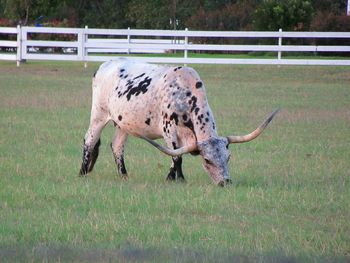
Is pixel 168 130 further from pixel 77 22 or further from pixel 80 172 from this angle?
pixel 77 22

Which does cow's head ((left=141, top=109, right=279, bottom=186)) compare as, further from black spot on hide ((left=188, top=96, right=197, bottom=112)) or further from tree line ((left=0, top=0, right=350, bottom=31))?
tree line ((left=0, top=0, right=350, bottom=31))

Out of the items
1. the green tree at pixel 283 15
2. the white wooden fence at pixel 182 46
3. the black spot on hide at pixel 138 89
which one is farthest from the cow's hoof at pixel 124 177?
the green tree at pixel 283 15

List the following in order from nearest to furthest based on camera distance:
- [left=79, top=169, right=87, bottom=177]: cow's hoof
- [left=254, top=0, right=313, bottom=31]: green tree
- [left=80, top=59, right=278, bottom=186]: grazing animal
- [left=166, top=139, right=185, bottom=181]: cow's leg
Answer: [left=80, top=59, right=278, bottom=186]: grazing animal < [left=166, top=139, right=185, bottom=181]: cow's leg < [left=79, top=169, right=87, bottom=177]: cow's hoof < [left=254, top=0, right=313, bottom=31]: green tree

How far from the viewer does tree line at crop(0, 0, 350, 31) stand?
5300cm

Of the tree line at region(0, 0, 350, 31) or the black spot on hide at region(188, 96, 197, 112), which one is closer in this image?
the black spot on hide at region(188, 96, 197, 112)

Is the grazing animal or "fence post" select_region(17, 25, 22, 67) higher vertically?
the grazing animal

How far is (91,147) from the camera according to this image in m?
13.5

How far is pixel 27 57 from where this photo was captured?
3991 centimetres

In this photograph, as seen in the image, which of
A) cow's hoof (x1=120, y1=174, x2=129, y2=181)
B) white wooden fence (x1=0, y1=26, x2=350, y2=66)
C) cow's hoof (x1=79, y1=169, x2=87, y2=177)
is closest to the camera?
cow's hoof (x1=120, y1=174, x2=129, y2=181)

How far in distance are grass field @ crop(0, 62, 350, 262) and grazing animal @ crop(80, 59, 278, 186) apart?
351 millimetres

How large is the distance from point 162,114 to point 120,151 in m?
1.07

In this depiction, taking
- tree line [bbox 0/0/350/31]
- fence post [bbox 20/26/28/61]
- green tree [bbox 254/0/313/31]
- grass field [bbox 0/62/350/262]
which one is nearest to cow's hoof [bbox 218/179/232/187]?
grass field [bbox 0/62/350/262]

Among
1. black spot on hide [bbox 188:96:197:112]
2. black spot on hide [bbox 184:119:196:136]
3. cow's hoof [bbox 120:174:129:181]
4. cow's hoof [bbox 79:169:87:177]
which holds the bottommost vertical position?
cow's hoof [bbox 79:169:87:177]

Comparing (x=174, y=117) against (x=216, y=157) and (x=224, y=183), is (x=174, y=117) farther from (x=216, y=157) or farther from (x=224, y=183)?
(x=224, y=183)
